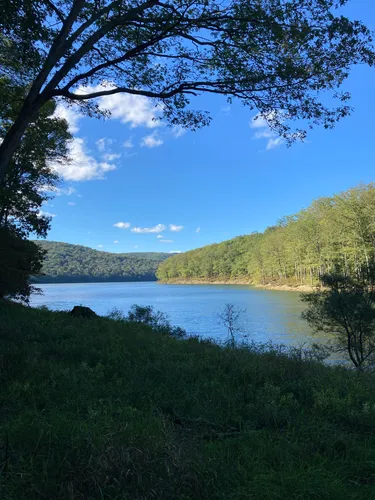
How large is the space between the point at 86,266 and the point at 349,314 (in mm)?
146290

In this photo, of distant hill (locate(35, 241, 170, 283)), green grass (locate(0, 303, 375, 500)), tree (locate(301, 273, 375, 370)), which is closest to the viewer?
green grass (locate(0, 303, 375, 500))

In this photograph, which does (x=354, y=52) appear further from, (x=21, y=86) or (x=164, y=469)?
(x=21, y=86)

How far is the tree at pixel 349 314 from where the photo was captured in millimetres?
12906

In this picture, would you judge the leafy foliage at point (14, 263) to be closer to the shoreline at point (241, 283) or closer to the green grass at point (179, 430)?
the green grass at point (179, 430)

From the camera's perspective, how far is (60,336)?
305 inches

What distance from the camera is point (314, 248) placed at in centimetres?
7162

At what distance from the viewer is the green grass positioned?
2.27m

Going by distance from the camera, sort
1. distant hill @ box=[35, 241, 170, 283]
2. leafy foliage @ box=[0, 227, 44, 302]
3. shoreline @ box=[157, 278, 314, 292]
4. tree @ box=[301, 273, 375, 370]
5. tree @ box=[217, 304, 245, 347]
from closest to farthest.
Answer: leafy foliage @ box=[0, 227, 44, 302]
tree @ box=[301, 273, 375, 370]
tree @ box=[217, 304, 245, 347]
shoreline @ box=[157, 278, 314, 292]
distant hill @ box=[35, 241, 170, 283]

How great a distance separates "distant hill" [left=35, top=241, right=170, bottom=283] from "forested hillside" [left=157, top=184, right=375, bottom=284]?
43.5 metres

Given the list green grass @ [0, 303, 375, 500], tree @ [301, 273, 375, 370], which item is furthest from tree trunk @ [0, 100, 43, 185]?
tree @ [301, 273, 375, 370]

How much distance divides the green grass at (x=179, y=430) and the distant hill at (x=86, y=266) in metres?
120

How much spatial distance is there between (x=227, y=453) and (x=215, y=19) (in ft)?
22.4

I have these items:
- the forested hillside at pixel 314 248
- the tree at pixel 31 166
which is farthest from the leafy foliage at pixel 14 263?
the forested hillside at pixel 314 248

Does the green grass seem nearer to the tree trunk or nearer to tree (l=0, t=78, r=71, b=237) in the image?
the tree trunk
